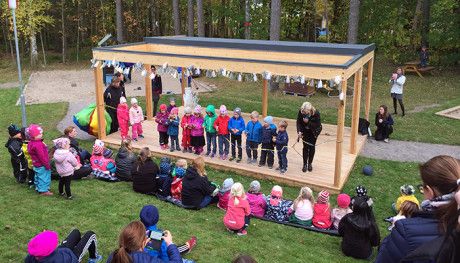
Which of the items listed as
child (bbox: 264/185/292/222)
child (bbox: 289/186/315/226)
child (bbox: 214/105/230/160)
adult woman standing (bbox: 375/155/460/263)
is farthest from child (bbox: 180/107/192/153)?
adult woman standing (bbox: 375/155/460/263)

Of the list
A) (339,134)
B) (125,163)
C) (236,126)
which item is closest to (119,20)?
(236,126)

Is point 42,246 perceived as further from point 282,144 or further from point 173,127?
point 173,127

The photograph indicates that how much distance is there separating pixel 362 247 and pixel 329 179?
10.6 ft

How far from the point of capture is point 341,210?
24.3 ft

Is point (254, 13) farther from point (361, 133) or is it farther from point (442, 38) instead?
point (361, 133)

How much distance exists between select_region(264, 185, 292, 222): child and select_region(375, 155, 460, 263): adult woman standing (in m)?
5.14

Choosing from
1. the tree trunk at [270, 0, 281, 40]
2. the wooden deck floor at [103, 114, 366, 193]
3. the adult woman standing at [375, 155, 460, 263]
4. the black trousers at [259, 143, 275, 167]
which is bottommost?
the wooden deck floor at [103, 114, 366, 193]

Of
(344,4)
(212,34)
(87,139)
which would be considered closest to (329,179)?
(87,139)

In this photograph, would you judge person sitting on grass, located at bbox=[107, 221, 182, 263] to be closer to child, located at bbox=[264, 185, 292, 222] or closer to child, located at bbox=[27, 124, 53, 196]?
child, located at bbox=[264, 185, 292, 222]

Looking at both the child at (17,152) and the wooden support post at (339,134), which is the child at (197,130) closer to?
the wooden support post at (339,134)

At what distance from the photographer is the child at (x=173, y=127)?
10977mm

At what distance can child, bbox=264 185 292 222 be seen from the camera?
783 centimetres

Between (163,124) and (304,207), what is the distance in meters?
4.94

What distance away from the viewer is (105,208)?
7.81m
